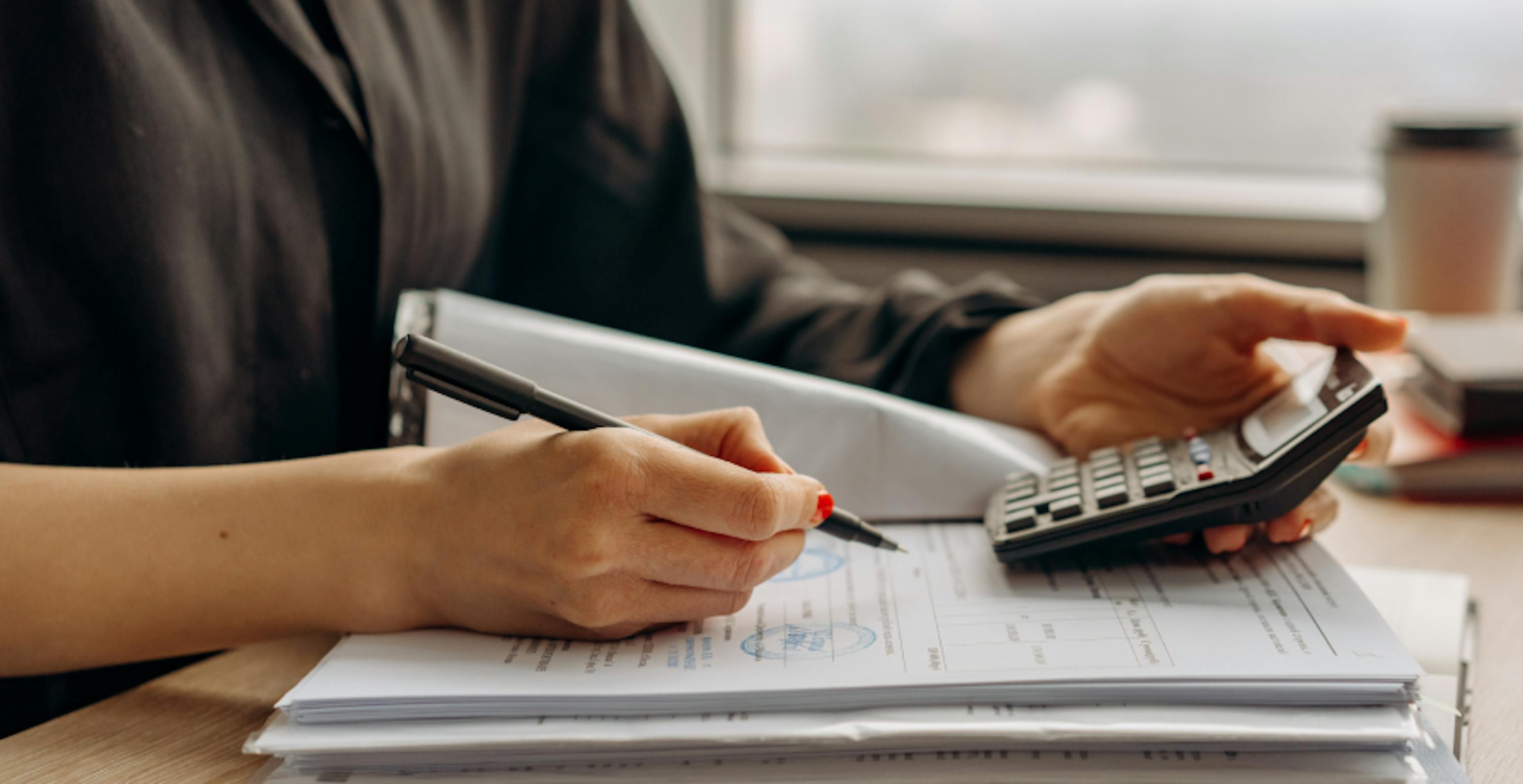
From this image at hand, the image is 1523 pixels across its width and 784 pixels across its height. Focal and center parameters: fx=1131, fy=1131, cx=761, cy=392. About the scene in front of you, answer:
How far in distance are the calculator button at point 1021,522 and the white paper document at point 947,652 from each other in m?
0.02

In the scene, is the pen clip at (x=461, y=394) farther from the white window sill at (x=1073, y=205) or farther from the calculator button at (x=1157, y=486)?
the white window sill at (x=1073, y=205)

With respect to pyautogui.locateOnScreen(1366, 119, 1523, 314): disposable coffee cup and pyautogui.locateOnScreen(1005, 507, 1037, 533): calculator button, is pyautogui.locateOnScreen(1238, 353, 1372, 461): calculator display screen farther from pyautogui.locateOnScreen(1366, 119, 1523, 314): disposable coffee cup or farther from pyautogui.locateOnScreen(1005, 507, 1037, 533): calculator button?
pyautogui.locateOnScreen(1366, 119, 1523, 314): disposable coffee cup

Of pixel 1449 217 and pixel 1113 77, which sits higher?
pixel 1113 77

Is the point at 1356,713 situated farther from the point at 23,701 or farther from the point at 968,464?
the point at 23,701

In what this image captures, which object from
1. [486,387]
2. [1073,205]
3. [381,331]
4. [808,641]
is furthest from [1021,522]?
[1073,205]

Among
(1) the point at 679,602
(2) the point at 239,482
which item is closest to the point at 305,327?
(2) the point at 239,482

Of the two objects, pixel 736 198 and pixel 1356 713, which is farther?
pixel 736 198

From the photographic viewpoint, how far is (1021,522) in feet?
1.58

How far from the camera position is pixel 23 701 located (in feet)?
1.57

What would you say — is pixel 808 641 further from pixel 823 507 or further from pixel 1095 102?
pixel 1095 102

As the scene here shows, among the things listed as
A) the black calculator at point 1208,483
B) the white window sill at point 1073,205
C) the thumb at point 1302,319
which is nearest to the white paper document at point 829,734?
the black calculator at point 1208,483

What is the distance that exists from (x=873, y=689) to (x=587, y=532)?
0.36 feet

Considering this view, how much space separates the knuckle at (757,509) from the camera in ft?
1.28

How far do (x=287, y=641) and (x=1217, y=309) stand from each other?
0.47m
